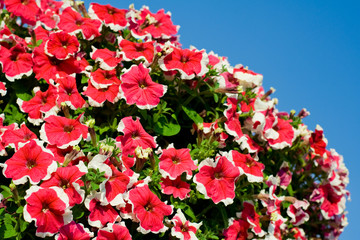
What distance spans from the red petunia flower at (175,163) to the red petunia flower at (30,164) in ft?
2.10

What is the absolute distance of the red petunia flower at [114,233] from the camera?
8.16ft

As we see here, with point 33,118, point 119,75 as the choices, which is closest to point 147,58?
point 119,75

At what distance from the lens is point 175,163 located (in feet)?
9.09

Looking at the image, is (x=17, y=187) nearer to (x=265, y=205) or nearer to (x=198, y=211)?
(x=198, y=211)

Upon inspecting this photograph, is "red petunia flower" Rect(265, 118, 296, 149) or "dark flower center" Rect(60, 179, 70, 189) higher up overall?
"red petunia flower" Rect(265, 118, 296, 149)

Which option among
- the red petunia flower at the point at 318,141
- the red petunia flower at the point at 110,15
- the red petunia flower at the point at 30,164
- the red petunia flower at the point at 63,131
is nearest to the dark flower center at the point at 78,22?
the red petunia flower at the point at 110,15

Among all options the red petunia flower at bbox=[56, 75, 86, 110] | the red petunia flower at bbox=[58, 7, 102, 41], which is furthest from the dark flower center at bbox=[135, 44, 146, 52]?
the red petunia flower at bbox=[56, 75, 86, 110]

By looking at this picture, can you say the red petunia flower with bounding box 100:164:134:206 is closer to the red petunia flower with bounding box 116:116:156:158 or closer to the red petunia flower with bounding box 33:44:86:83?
the red petunia flower with bounding box 116:116:156:158

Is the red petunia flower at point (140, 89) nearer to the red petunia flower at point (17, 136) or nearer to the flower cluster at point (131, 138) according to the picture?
the flower cluster at point (131, 138)

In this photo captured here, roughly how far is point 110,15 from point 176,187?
152 cm

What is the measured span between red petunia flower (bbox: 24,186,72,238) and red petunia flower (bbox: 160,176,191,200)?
59 centimetres

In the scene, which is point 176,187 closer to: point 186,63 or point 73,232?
point 73,232

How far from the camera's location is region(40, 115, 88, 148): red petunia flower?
2.69 metres

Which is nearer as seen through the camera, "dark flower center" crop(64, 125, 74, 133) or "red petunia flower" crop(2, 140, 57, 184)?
"red petunia flower" crop(2, 140, 57, 184)
